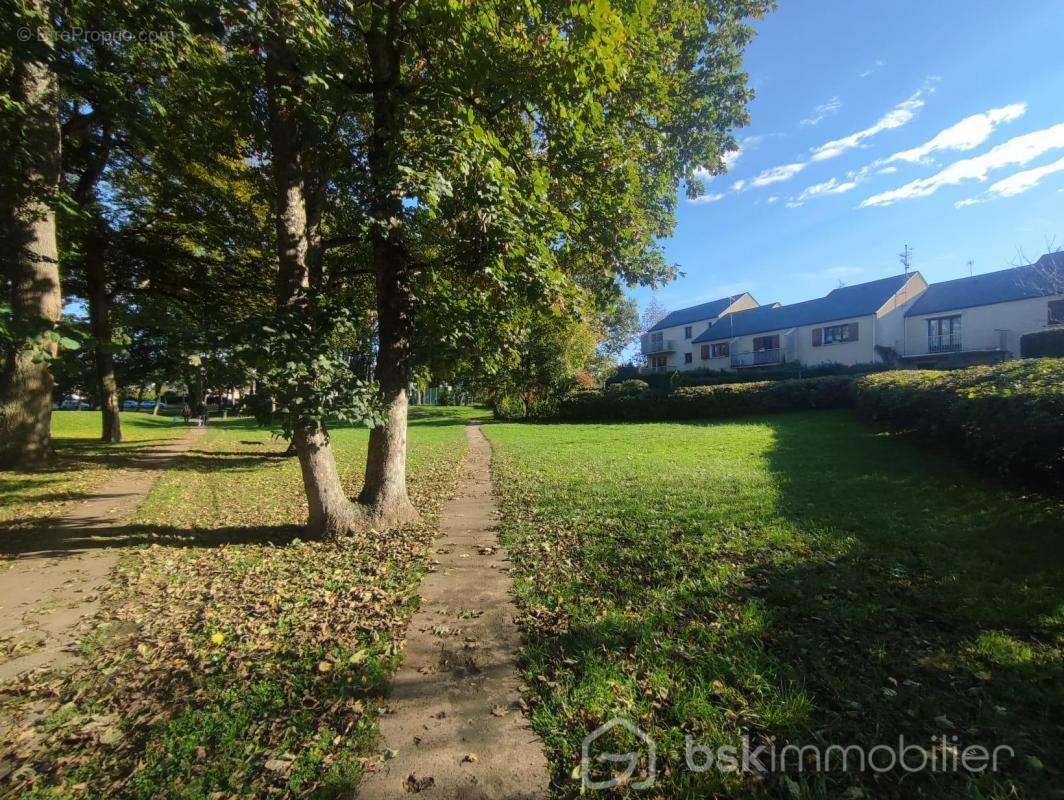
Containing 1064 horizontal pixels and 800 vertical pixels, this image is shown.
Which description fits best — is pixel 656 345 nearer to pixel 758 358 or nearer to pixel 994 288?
pixel 758 358

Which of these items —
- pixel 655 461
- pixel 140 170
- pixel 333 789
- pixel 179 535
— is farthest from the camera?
pixel 140 170

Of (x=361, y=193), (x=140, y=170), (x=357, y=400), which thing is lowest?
(x=357, y=400)

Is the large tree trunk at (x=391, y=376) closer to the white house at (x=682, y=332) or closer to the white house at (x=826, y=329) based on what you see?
the white house at (x=826, y=329)

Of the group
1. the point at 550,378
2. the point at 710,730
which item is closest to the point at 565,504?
the point at 710,730

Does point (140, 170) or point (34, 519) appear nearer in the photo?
point (34, 519)

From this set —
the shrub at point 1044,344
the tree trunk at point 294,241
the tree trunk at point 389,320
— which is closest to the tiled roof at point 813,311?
the shrub at point 1044,344

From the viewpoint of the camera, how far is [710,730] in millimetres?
2531

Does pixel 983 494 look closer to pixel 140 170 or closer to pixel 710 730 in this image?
pixel 710 730

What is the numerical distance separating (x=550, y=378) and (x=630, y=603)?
21.1 metres

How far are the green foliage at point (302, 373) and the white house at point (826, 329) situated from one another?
117 ft

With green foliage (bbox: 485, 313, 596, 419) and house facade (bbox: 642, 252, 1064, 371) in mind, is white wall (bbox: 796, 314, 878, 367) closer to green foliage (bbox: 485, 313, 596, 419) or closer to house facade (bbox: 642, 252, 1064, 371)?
house facade (bbox: 642, 252, 1064, 371)

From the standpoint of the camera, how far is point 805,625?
3.46 metres

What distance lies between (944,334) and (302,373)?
38242 millimetres

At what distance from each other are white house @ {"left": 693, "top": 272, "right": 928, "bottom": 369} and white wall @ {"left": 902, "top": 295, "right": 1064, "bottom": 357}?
9.47 feet
